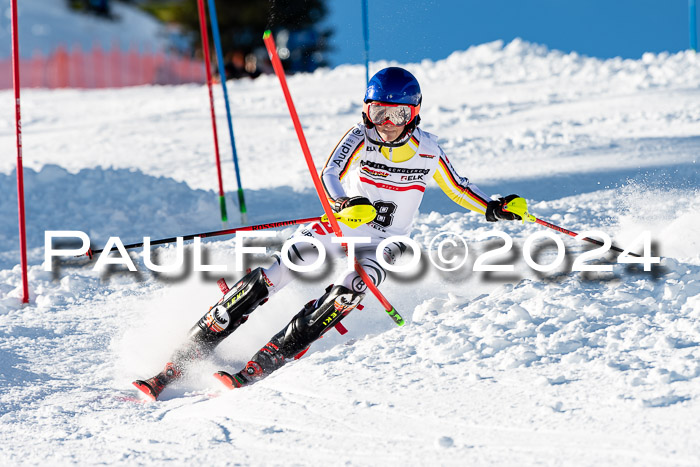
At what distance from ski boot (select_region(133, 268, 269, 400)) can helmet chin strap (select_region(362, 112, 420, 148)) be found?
2.90 feet

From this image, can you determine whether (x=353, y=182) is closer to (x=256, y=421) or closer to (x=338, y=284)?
(x=338, y=284)

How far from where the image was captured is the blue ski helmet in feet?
13.6

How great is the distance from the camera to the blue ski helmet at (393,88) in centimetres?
414

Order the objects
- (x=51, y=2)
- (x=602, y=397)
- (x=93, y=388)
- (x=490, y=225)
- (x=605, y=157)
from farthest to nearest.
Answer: (x=51, y=2), (x=605, y=157), (x=490, y=225), (x=93, y=388), (x=602, y=397)

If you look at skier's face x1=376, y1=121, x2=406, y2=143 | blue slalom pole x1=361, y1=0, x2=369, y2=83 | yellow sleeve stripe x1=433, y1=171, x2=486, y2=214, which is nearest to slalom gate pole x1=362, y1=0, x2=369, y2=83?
blue slalom pole x1=361, y1=0, x2=369, y2=83

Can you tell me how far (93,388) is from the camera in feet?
13.7

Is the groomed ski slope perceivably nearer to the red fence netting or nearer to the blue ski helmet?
the blue ski helmet

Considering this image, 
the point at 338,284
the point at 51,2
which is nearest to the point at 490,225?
the point at 338,284

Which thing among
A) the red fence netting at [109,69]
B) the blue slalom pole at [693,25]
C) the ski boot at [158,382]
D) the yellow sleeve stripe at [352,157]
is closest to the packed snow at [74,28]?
the red fence netting at [109,69]

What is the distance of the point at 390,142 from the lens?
4.27 metres

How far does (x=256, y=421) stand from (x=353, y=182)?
166 centimetres

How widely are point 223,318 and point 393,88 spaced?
1.40m

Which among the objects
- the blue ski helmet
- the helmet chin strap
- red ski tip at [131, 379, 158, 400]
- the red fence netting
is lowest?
red ski tip at [131, 379, 158, 400]

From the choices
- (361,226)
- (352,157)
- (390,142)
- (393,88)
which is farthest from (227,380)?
(393,88)
